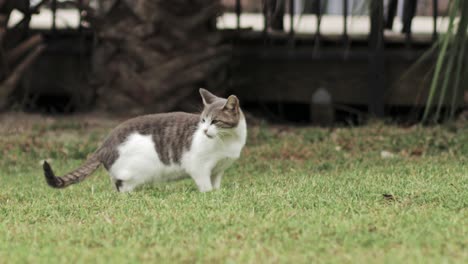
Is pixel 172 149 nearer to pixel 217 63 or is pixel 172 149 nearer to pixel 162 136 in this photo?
pixel 162 136

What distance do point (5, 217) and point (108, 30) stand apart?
4.25 meters

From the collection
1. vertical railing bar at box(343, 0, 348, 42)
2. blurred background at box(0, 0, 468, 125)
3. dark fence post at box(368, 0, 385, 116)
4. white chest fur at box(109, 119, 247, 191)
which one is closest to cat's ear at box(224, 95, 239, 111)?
white chest fur at box(109, 119, 247, 191)

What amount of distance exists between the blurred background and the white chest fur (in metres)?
2.55

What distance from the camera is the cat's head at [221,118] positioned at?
18.9ft

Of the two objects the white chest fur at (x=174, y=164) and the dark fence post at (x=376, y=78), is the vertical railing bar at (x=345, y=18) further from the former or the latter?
the white chest fur at (x=174, y=164)

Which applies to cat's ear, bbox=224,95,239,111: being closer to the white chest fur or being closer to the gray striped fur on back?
the white chest fur

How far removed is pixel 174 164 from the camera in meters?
5.93

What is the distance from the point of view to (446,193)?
4.98m

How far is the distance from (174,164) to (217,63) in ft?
10.4

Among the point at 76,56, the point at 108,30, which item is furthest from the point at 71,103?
the point at 108,30

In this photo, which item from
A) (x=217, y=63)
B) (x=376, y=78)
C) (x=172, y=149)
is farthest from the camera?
(x=376, y=78)

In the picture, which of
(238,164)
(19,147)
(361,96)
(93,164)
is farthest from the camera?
(361,96)

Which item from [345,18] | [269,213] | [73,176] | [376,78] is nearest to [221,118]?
[73,176]

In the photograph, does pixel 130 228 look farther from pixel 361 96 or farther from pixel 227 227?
pixel 361 96
